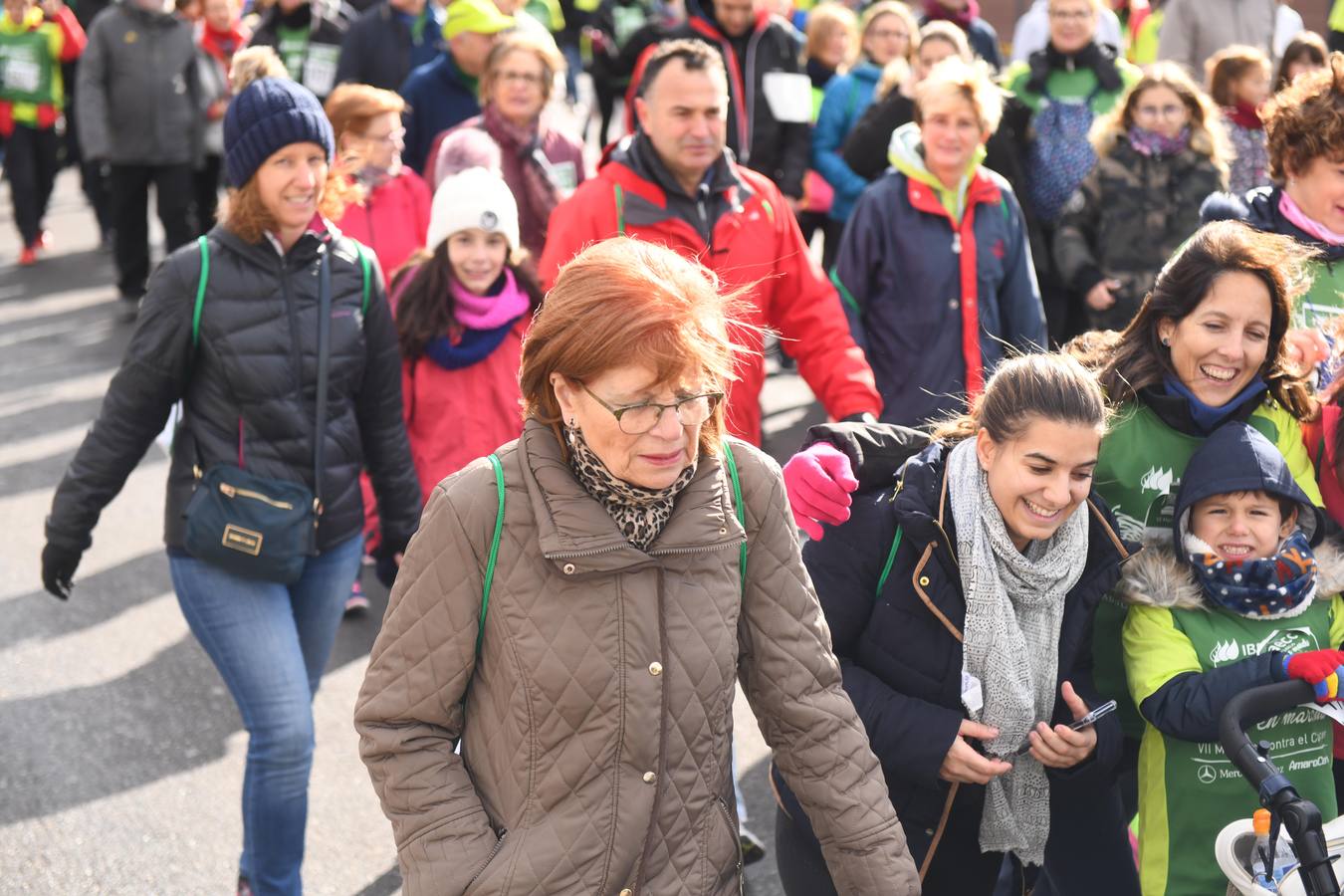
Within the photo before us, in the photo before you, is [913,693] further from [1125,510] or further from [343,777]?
[343,777]

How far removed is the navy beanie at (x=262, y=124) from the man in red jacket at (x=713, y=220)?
0.93 m

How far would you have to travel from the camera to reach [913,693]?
3189 millimetres

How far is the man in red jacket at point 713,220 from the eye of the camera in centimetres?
451

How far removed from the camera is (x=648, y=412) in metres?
2.46

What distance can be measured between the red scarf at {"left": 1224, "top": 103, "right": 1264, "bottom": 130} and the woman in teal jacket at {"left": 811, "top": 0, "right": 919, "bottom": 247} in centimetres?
195

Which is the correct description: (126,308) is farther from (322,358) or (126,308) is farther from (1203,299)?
(1203,299)

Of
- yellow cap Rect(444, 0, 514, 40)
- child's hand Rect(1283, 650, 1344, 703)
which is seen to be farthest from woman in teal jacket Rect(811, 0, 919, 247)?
child's hand Rect(1283, 650, 1344, 703)

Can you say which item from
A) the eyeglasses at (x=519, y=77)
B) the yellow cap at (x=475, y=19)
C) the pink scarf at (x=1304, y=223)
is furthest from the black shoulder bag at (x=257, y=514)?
the yellow cap at (x=475, y=19)

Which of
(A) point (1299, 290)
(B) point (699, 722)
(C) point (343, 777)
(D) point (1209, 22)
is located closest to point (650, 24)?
(D) point (1209, 22)

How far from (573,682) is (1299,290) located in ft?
7.00

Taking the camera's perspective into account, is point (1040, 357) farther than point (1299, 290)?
No

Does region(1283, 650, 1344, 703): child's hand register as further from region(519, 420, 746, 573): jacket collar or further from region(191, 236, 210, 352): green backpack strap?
region(191, 236, 210, 352): green backpack strap

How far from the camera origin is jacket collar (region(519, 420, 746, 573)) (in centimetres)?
247

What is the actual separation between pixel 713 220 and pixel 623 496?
7.22 ft
